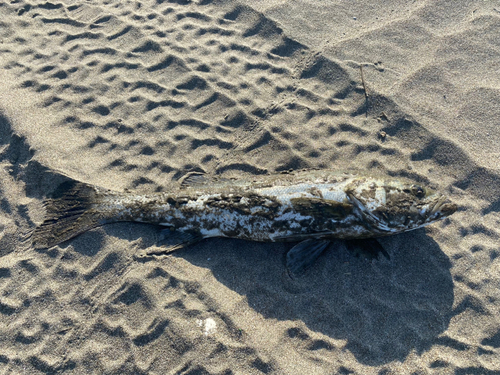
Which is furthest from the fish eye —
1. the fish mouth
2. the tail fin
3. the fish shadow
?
the tail fin

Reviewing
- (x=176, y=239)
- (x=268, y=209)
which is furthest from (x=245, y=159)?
(x=176, y=239)

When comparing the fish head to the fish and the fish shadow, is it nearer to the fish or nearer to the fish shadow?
the fish

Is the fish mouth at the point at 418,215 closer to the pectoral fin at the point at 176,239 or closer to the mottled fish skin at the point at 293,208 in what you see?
the mottled fish skin at the point at 293,208

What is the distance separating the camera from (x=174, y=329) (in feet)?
12.6

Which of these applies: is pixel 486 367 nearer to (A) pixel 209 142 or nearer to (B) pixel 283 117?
(B) pixel 283 117

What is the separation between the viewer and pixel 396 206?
13.1 feet

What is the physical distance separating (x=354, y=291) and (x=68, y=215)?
3.93m

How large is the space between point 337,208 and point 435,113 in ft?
7.89

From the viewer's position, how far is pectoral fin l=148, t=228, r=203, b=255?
172 inches

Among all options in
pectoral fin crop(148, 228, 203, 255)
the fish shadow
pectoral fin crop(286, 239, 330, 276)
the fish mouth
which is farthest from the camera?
pectoral fin crop(148, 228, 203, 255)

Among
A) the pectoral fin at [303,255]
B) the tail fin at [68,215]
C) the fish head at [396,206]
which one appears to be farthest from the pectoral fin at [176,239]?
the fish head at [396,206]

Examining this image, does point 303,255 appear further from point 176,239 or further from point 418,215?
point 176,239

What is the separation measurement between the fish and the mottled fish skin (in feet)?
0.04

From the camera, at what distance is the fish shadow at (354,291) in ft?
12.3
